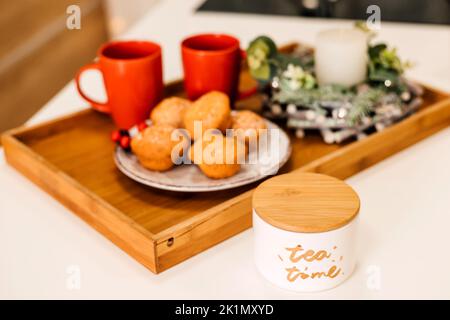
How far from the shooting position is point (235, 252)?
785mm

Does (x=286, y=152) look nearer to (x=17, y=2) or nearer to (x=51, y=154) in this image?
(x=51, y=154)

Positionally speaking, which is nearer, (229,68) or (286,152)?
(286,152)

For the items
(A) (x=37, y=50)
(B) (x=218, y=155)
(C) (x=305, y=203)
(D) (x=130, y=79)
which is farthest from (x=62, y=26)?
(C) (x=305, y=203)

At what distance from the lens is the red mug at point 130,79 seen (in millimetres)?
978

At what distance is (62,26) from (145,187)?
2.10 metres

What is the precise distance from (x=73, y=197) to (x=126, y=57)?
299 mm

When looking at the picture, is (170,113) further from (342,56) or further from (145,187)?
(342,56)

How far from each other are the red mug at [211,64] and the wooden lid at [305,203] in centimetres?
32

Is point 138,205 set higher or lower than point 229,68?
lower

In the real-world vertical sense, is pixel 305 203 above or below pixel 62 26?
above

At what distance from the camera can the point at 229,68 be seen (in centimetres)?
103

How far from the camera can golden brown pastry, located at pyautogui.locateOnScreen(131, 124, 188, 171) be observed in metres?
0.86

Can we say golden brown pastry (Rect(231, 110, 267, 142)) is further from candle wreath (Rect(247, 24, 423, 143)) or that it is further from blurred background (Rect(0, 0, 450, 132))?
blurred background (Rect(0, 0, 450, 132))
